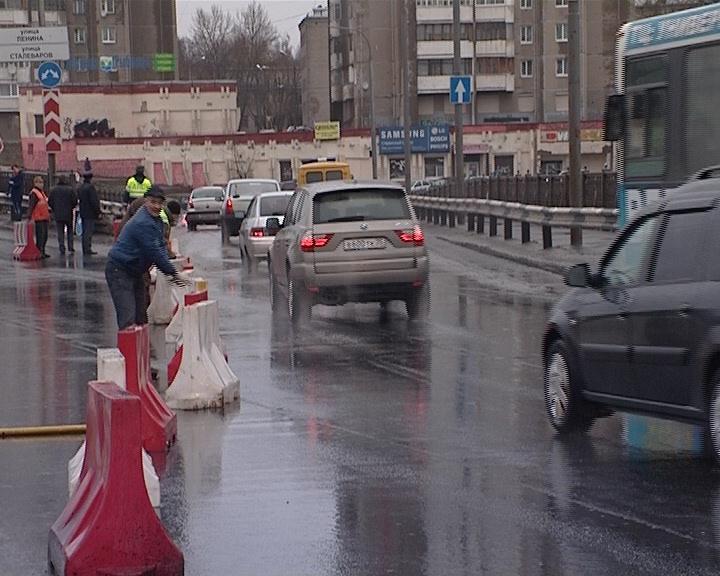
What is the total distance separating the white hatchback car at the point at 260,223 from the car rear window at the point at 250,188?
350 inches

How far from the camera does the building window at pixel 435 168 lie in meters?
91.4

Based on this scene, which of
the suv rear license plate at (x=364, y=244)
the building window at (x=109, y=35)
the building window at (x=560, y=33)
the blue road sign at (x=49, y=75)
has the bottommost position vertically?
the suv rear license plate at (x=364, y=244)

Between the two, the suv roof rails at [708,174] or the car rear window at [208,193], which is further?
the car rear window at [208,193]

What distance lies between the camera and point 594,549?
732 cm

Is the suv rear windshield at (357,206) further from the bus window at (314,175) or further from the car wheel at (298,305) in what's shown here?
the bus window at (314,175)

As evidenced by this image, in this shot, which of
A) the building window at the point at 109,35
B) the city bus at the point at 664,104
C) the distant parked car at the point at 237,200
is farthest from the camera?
the building window at the point at 109,35

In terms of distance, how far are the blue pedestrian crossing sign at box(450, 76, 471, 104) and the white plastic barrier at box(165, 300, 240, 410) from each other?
29.0 metres

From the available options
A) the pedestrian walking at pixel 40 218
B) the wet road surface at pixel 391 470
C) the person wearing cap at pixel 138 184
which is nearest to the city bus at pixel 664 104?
the wet road surface at pixel 391 470

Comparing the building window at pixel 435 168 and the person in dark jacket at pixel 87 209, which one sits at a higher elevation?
the person in dark jacket at pixel 87 209

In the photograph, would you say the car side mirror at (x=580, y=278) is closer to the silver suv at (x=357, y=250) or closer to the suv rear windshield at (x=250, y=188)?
the silver suv at (x=357, y=250)

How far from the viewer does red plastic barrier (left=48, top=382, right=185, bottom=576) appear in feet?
22.7

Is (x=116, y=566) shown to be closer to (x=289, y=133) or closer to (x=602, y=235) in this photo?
(x=602, y=235)

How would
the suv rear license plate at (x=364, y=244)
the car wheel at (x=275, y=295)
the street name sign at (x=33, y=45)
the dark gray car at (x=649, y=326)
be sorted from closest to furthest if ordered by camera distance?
the dark gray car at (x=649, y=326)
the suv rear license plate at (x=364, y=244)
the car wheel at (x=275, y=295)
the street name sign at (x=33, y=45)

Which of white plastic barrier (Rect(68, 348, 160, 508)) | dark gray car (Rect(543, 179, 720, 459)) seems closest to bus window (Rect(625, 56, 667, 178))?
dark gray car (Rect(543, 179, 720, 459))
